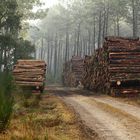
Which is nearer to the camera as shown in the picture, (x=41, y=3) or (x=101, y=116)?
(x=101, y=116)

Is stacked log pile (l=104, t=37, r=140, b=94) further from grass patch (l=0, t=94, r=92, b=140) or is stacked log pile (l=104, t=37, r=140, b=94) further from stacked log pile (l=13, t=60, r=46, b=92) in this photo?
grass patch (l=0, t=94, r=92, b=140)

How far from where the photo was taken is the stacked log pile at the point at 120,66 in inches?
Result: 855

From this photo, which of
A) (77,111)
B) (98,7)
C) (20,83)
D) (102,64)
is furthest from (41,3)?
(77,111)

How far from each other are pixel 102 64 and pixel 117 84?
12.0ft

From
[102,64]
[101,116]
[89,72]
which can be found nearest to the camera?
[101,116]

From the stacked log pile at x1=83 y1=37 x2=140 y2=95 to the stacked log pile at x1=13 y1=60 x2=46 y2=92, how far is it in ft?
14.8

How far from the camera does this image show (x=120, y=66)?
2239cm

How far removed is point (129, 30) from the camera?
77125 mm

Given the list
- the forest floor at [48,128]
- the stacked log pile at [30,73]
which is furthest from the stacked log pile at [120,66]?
the forest floor at [48,128]

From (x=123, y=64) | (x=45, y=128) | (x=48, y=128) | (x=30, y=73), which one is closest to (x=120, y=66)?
(x=123, y=64)

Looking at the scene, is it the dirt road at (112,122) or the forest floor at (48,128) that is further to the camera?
the dirt road at (112,122)

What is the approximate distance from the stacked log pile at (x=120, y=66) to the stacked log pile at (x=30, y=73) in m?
4.50

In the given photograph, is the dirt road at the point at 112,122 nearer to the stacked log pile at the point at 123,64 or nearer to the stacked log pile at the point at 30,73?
the stacked log pile at the point at 123,64

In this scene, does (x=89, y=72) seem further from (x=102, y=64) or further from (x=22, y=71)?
(x=22, y=71)
